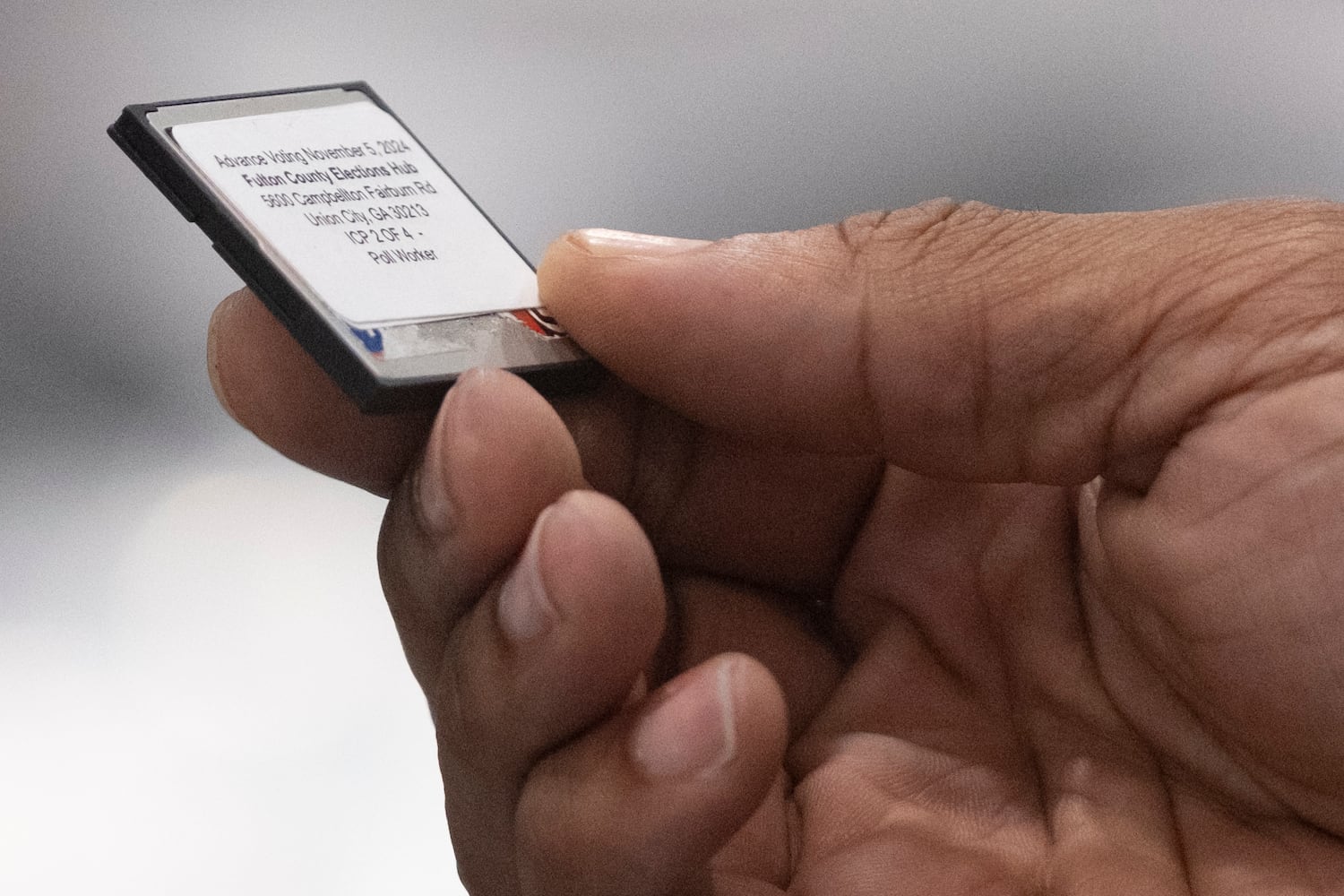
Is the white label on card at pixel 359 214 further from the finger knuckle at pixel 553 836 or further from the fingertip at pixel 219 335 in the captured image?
the finger knuckle at pixel 553 836

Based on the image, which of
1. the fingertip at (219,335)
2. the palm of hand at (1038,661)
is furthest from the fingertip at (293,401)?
the palm of hand at (1038,661)

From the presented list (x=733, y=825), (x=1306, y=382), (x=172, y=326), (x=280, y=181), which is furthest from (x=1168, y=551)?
(x=172, y=326)

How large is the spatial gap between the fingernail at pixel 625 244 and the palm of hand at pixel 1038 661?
0.26ft

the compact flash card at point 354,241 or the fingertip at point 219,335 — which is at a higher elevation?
the compact flash card at point 354,241

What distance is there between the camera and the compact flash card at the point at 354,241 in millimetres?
381

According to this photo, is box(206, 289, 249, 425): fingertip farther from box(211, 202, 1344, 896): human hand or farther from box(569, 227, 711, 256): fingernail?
box(569, 227, 711, 256): fingernail

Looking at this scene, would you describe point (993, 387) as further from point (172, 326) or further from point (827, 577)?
point (172, 326)

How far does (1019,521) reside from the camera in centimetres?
50

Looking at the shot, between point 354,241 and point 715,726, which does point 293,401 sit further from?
point 715,726

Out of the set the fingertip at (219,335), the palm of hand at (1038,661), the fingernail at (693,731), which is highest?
the fingertip at (219,335)

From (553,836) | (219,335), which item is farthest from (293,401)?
(553,836)

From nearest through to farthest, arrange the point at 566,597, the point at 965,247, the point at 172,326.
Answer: the point at 566,597 → the point at 965,247 → the point at 172,326

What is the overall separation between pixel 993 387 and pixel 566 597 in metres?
0.17

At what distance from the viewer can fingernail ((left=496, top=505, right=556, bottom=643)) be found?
348 millimetres
